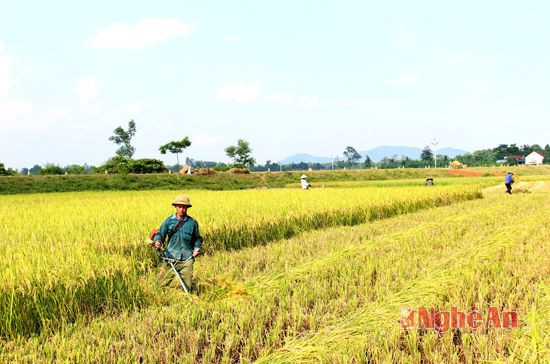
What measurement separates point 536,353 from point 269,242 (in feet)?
21.8

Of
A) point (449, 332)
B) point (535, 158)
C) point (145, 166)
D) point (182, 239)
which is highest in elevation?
point (145, 166)

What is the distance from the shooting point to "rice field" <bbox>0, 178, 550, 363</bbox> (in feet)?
11.2

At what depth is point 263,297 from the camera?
477 cm

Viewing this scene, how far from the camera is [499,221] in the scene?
35.8 ft

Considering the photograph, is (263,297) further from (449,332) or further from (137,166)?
(137,166)

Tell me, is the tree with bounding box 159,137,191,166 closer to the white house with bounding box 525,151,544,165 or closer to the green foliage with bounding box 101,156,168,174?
the green foliage with bounding box 101,156,168,174

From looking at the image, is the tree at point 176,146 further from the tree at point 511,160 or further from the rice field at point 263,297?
the tree at point 511,160

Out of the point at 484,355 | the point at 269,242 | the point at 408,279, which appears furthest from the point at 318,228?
the point at 484,355

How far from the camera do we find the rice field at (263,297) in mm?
3418

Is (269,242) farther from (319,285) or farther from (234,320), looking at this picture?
(234,320)

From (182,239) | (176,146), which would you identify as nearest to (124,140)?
(176,146)

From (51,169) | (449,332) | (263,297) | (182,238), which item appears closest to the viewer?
(449,332)

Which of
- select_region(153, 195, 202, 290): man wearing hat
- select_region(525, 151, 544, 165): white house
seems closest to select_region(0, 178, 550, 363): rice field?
select_region(153, 195, 202, 290): man wearing hat

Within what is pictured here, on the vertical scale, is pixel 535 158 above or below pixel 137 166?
below
